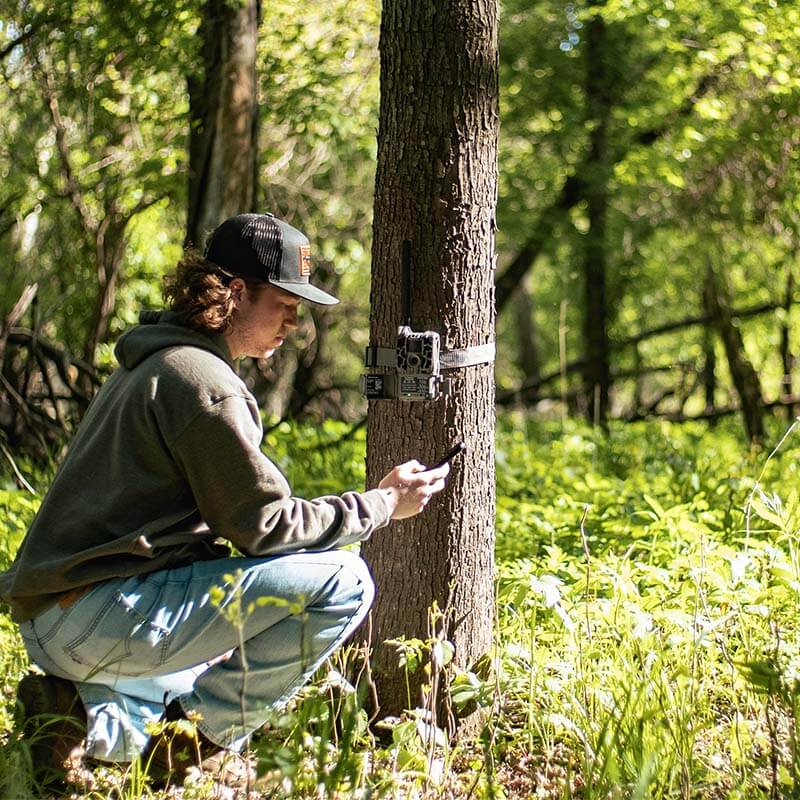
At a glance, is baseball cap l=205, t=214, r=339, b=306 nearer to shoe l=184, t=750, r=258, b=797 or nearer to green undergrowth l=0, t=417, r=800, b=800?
green undergrowth l=0, t=417, r=800, b=800

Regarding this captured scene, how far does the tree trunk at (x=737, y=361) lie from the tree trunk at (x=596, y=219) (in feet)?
6.10

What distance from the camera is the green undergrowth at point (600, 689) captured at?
Answer: 8.38 ft

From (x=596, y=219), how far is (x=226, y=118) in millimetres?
5066

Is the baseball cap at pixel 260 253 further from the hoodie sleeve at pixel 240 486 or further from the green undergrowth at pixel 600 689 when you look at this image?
the green undergrowth at pixel 600 689

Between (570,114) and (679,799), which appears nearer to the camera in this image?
(679,799)

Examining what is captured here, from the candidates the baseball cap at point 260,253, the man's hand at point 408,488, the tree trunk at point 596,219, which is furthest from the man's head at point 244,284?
the tree trunk at point 596,219

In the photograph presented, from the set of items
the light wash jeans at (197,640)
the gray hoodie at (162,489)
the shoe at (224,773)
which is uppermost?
the gray hoodie at (162,489)

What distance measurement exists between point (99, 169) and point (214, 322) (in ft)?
19.1

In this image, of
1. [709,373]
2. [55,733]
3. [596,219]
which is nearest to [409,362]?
[55,733]

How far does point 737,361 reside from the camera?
834 centimetres

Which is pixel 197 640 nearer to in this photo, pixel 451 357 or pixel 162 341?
pixel 162 341

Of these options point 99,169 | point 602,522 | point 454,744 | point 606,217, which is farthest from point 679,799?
point 606,217

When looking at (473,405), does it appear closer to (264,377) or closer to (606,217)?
(264,377)

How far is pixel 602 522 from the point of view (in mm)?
4773
